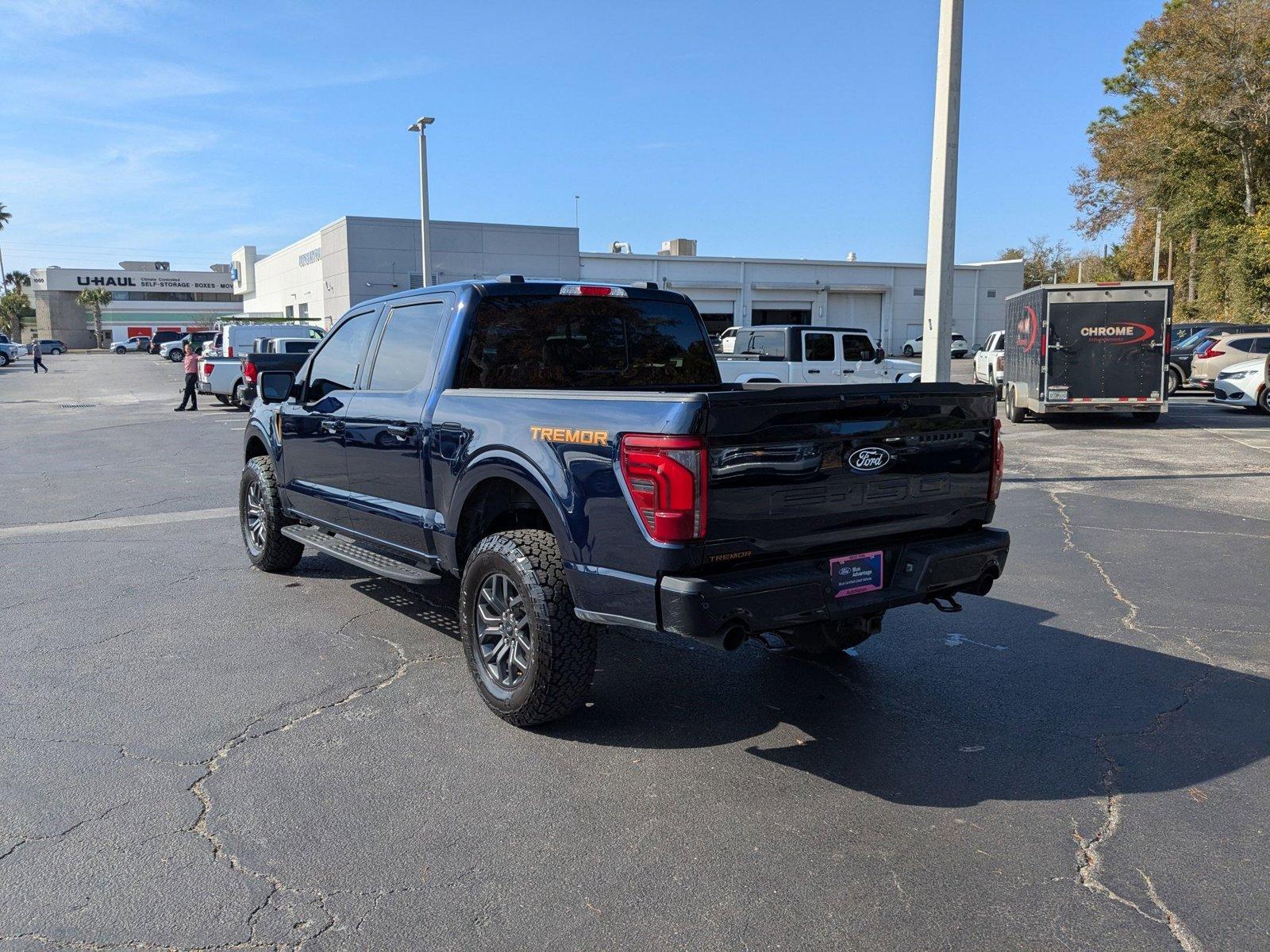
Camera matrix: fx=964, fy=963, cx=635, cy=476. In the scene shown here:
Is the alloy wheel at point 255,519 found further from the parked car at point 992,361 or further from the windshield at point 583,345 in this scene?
the parked car at point 992,361

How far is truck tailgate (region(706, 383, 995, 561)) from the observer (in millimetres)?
3742

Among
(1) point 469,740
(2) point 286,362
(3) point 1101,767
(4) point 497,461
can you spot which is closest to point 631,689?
(1) point 469,740

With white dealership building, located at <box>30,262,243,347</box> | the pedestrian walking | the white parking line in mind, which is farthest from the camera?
white dealership building, located at <box>30,262,243,347</box>

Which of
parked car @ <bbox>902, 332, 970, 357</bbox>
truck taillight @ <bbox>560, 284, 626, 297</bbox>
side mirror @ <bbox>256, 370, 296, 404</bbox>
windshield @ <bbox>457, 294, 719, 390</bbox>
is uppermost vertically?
parked car @ <bbox>902, 332, 970, 357</bbox>

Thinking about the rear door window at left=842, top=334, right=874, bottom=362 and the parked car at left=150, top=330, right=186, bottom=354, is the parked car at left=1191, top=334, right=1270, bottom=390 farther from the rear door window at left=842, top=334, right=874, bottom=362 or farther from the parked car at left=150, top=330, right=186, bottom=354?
the parked car at left=150, top=330, right=186, bottom=354

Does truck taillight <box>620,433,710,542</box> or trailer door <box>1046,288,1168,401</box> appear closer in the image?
truck taillight <box>620,433,710,542</box>

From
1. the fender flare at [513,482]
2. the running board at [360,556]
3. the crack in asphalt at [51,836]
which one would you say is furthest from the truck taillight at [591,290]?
the crack in asphalt at [51,836]

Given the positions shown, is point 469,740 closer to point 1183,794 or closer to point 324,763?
point 324,763

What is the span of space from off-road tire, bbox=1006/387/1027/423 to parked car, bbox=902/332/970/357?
35577 mm

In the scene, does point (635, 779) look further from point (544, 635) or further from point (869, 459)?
point (869, 459)

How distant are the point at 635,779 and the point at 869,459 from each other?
5.51 feet

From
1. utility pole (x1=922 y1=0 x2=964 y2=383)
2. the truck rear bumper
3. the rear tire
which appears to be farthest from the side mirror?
the rear tire

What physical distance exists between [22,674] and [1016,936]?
16.4ft

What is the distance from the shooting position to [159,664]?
5348 millimetres
